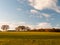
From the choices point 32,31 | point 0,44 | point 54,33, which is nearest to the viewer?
point 0,44

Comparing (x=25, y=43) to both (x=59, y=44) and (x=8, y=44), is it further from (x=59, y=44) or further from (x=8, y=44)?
(x=59, y=44)

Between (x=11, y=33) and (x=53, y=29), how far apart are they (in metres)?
5.09

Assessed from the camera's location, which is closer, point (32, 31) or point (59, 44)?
point (59, 44)

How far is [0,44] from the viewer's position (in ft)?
39.8

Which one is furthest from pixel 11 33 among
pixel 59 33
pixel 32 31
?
pixel 59 33

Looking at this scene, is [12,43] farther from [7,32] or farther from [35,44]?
[7,32]

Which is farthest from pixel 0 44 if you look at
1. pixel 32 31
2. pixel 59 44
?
pixel 32 31

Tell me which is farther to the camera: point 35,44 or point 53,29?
point 53,29

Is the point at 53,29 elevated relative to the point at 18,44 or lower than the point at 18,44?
elevated

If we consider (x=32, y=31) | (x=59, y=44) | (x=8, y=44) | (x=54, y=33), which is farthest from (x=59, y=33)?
(x=8, y=44)

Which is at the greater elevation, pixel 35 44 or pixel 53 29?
pixel 53 29

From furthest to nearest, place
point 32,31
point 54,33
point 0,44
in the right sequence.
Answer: point 54,33 < point 32,31 < point 0,44

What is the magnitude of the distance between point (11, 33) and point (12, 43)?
31.3 feet

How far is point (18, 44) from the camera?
12.3m
